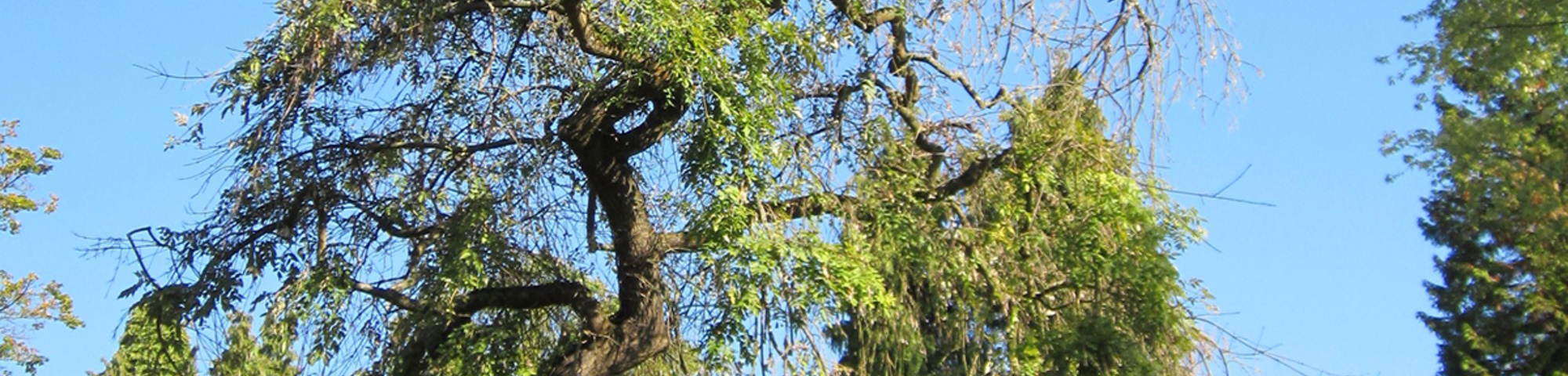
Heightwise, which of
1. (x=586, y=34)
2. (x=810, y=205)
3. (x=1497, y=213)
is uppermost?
(x=1497, y=213)

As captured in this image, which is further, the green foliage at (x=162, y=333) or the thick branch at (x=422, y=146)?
the thick branch at (x=422, y=146)

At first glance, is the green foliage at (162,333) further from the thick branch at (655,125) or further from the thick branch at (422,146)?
the thick branch at (655,125)

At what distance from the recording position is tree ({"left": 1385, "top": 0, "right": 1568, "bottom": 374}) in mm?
16281

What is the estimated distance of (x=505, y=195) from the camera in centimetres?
633

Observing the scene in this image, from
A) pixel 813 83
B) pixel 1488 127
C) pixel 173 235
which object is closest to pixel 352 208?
pixel 173 235

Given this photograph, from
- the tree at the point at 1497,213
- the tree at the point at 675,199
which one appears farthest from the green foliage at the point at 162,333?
the tree at the point at 1497,213

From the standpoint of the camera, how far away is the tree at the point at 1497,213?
1628cm

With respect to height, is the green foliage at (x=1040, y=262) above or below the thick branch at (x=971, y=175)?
below

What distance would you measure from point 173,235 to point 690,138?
227cm

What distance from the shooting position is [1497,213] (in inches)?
708

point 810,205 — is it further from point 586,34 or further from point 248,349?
point 248,349

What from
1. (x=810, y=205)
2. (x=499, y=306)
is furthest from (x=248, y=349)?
(x=810, y=205)

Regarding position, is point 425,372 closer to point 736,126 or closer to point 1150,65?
point 736,126

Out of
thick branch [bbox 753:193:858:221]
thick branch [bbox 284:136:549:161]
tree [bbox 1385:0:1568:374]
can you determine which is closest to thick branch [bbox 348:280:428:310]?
thick branch [bbox 284:136:549:161]
